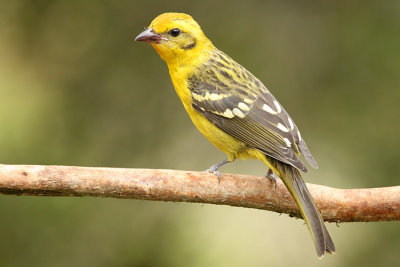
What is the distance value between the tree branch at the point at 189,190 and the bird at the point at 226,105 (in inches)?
7.1

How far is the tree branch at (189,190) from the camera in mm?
3482

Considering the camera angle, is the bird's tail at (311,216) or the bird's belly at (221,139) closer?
the bird's tail at (311,216)

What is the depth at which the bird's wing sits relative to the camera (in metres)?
4.04

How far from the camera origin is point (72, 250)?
527 centimetres

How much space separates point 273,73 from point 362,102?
908 millimetres

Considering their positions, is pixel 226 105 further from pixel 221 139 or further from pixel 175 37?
pixel 175 37

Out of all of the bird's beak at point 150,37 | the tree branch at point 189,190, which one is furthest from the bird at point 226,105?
the tree branch at point 189,190

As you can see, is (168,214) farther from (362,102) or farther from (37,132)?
(362,102)

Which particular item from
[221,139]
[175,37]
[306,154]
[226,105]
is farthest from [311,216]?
[175,37]

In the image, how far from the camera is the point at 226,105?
4.36m

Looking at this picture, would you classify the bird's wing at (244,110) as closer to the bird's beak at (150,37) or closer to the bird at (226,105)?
the bird at (226,105)

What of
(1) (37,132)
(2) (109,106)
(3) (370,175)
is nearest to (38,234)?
(1) (37,132)

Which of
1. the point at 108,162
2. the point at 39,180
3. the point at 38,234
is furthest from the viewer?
the point at 108,162

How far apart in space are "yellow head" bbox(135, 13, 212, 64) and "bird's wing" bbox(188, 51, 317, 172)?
163 mm
